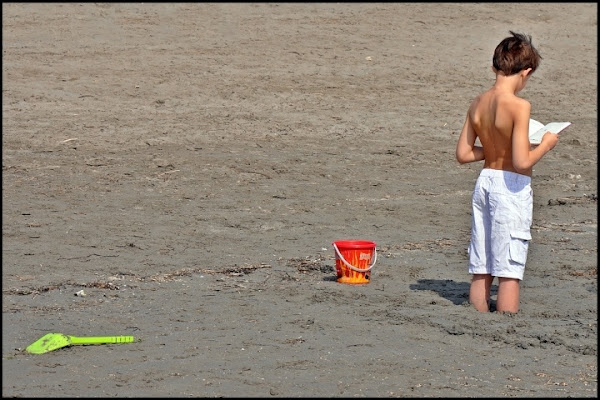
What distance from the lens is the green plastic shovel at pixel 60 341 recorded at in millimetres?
5504

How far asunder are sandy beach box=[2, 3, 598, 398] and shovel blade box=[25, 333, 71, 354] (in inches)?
3.5

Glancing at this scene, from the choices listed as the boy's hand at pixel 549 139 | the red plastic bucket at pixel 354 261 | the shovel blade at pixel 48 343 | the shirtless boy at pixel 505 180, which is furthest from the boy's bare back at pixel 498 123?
the shovel blade at pixel 48 343

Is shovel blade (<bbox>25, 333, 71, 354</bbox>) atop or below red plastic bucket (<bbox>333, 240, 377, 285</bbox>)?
below

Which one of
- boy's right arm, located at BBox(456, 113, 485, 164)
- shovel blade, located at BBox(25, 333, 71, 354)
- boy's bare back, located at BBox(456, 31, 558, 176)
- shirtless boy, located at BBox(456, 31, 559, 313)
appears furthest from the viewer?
Result: boy's right arm, located at BBox(456, 113, 485, 164)

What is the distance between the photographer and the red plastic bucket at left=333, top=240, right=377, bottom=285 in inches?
269

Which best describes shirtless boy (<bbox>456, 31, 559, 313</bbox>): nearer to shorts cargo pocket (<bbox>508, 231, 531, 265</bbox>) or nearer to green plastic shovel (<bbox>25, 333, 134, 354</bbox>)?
shorts cargo pocket (<bbox>508, 231, 531, 265</bbox>)

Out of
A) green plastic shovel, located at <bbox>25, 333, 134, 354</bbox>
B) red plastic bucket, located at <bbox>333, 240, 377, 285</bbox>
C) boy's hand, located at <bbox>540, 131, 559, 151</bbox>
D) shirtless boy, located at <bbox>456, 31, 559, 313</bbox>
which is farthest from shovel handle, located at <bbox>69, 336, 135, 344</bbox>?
boy's hand, located at <bbox>540, 131, 559, 151</bbox>

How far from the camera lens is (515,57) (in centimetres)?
617

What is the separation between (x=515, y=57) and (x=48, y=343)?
9.87ft

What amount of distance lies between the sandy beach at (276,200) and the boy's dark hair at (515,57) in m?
1.40

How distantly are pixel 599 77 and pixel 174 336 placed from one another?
919cm

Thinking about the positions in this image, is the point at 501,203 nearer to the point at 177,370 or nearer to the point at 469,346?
the point at 469,346

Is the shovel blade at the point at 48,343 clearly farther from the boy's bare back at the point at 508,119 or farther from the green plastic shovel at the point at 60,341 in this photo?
the boy's bare back at the point at 508,119

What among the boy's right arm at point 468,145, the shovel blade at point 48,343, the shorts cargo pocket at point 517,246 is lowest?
the shovel blade at point 48,343
